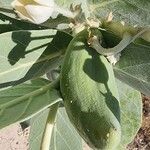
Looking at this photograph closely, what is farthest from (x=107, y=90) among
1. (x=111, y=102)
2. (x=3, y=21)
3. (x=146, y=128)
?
(x=146, y=128)

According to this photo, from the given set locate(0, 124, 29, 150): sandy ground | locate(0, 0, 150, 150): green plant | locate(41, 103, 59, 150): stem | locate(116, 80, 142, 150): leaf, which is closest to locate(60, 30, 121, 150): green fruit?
locate(0, 0, 150, 150): green plant

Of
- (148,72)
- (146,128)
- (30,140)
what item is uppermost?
A: (148,72)

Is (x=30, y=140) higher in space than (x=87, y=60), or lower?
lower

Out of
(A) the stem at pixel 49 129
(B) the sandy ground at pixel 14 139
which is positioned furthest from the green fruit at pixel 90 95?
(B) the sandy ground at pixel 14 139

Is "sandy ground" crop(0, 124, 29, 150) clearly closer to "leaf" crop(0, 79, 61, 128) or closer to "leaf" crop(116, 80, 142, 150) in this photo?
Answer: "leaf" crop(116, 80, 142, 150)

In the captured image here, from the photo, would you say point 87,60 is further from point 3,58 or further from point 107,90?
point 3,58

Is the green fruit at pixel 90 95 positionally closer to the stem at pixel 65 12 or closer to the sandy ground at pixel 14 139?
the stem at pixel 65 12
